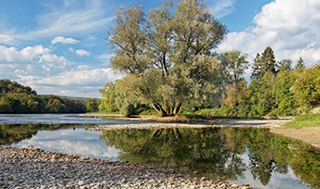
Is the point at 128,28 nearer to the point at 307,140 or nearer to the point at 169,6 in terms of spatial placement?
the point at 169,6

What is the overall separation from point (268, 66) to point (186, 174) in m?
91.0

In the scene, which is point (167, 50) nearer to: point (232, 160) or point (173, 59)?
point (173, 59)

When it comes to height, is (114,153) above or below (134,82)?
below

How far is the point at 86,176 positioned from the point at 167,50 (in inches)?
1216

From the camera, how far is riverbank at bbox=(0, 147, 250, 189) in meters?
6.97

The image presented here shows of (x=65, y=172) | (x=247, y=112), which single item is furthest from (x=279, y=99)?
(x=65, y=172)

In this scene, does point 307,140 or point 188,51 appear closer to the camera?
point 307,140

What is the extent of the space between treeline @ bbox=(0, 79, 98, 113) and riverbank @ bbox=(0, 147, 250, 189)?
90819mm

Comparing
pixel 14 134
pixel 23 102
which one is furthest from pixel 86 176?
pixel 23 102

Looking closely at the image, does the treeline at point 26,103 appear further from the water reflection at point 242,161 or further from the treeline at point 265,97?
the water reflection at point 242,161

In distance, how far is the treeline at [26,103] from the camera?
295ft

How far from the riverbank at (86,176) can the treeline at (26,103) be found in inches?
3576

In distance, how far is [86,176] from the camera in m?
7.86

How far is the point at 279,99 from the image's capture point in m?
53.4
